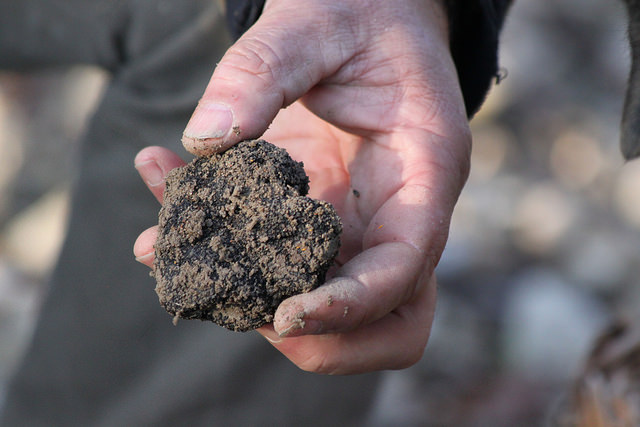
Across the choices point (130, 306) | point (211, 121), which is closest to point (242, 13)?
point (211, 121)

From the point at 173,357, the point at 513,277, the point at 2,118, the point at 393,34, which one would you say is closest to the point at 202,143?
the point at 393,34

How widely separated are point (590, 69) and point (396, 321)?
389cm

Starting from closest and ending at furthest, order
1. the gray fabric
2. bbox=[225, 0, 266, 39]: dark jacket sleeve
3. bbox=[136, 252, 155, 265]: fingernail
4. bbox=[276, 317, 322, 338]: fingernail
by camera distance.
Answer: bbox=[276, 317, 322, 338]: fingernail → bbox=[136, 252, 155, 265]: fingernail → bbox=[225, 0, 266, 39]: dark jacket sleeve → the gray fabric

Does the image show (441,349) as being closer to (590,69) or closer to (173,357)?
(173,357)

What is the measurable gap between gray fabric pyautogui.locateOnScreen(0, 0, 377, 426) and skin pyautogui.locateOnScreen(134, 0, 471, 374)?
923 millimetres

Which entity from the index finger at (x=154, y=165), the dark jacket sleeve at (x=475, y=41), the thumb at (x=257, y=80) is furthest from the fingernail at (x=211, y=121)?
the dark jacket sleeve at (x=475, y=41)

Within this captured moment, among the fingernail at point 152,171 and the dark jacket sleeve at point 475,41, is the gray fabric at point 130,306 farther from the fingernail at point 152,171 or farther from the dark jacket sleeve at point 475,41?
the dark jacket sleeve at point 475,41

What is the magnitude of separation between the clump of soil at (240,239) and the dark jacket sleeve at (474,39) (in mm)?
657

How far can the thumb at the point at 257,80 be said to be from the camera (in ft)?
4.42

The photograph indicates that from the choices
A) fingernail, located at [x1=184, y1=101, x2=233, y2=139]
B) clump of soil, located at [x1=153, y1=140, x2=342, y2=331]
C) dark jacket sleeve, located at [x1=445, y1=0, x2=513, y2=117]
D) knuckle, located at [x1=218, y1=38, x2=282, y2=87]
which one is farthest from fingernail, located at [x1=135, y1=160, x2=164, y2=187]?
dark jacket sleeve, located at [x1=445, y1=0, x2=513, y2=117]

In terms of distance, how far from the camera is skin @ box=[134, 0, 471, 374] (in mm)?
1351

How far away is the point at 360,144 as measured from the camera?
69.7 inches

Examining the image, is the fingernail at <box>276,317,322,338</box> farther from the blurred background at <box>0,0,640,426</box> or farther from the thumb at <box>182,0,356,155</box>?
the blurred background at <box>0,0,640,426</box>

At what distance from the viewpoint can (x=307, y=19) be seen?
61.0 inches
